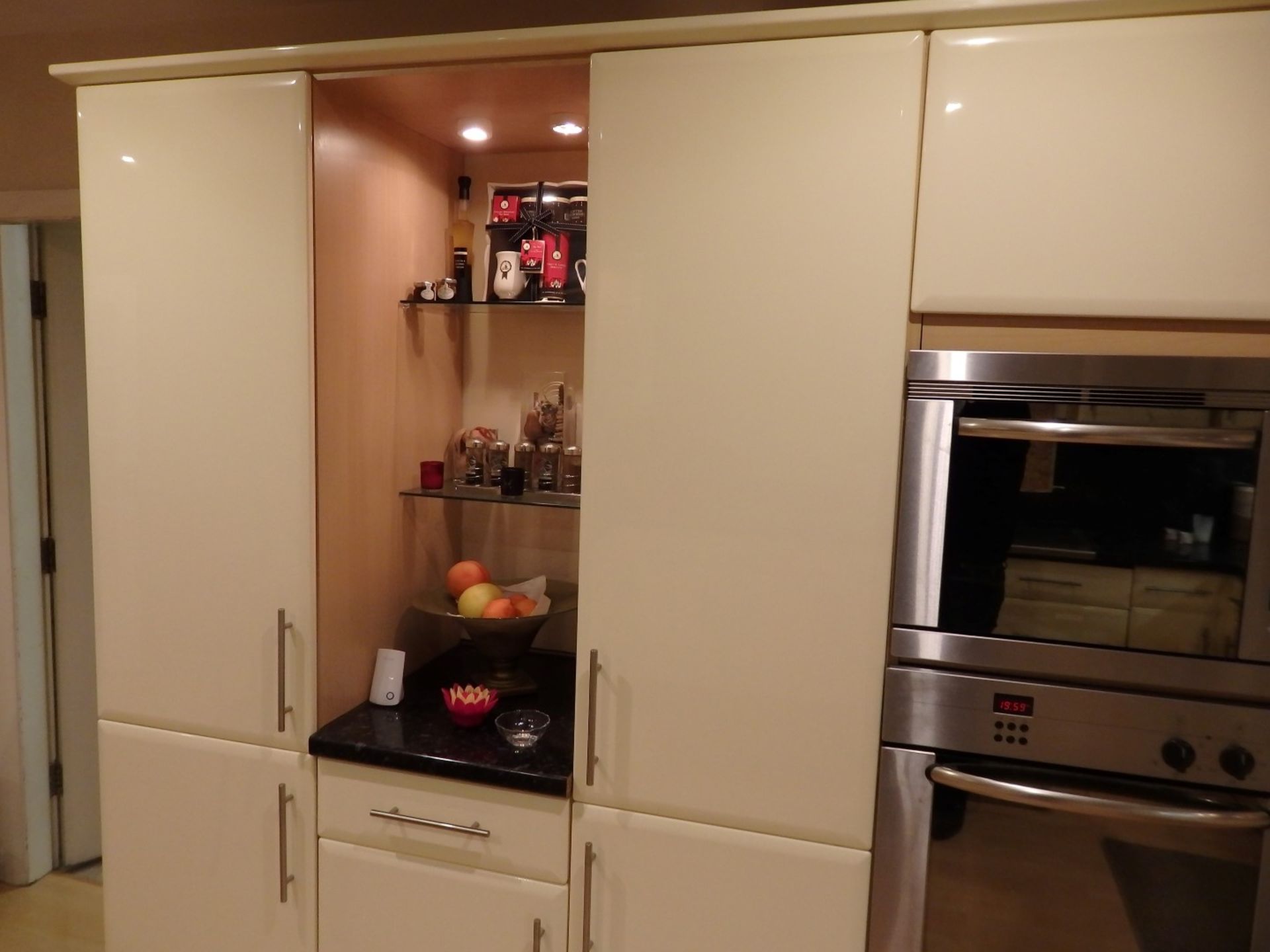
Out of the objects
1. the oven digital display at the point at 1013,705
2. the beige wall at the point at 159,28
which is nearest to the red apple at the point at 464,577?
the oven digital display at the point at 1013,705

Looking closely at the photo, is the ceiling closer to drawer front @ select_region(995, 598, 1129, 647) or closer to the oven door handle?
drawer front @ select_region(995, 598, 1129, 647)

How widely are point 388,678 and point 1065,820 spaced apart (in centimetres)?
128

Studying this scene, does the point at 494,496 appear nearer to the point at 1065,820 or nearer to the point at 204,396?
the point at 204,396

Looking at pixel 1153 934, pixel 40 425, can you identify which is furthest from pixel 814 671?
pixel 40 425

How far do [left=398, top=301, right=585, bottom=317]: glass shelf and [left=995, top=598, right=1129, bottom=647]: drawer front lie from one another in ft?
3.12

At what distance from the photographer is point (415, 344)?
192 centimetres

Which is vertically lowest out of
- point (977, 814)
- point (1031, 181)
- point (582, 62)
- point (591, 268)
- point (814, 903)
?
point (814, 903)

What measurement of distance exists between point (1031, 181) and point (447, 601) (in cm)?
140

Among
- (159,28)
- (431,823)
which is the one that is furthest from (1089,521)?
(159,28)

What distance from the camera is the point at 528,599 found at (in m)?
1.85

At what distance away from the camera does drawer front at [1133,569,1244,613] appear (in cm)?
122

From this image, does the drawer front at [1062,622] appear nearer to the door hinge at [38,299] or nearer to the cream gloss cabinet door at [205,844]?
the cream gloss cabinet door at [205,844]

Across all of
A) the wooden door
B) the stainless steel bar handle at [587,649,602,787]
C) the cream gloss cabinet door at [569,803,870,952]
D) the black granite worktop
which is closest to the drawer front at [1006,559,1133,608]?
the cream gloss cabinet door at [569,803,870,952]

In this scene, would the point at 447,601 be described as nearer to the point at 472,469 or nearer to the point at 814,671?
the point at 472,469
